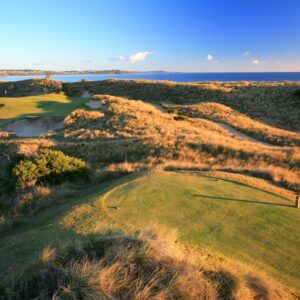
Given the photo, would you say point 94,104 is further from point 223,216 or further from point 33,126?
point 223,216

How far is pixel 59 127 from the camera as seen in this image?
32.0m

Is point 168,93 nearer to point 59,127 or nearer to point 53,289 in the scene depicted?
point 59,127

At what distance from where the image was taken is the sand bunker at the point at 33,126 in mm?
30766

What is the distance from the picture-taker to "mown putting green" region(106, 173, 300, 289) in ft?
18.9

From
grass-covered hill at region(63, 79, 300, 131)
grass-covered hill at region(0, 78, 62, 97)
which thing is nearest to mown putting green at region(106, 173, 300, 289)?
grass-covered hill at region(63, 79, 300, 131)

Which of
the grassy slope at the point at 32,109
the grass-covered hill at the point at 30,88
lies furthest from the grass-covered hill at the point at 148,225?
the grass-covered hill at the point at 30,88

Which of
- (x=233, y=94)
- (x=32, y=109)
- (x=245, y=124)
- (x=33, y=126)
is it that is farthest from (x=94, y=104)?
(x=233, y=94)

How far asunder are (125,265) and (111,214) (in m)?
3.05

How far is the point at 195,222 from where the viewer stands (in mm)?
6887

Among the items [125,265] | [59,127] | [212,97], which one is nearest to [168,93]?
[212,97]

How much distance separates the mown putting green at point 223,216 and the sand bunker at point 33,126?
77.1 feet

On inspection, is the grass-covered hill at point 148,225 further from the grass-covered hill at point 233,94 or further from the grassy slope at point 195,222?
the grass-covered hill at point 233,94

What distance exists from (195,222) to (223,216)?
2.38ft

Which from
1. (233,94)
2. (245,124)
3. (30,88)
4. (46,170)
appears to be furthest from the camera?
(30,88)
